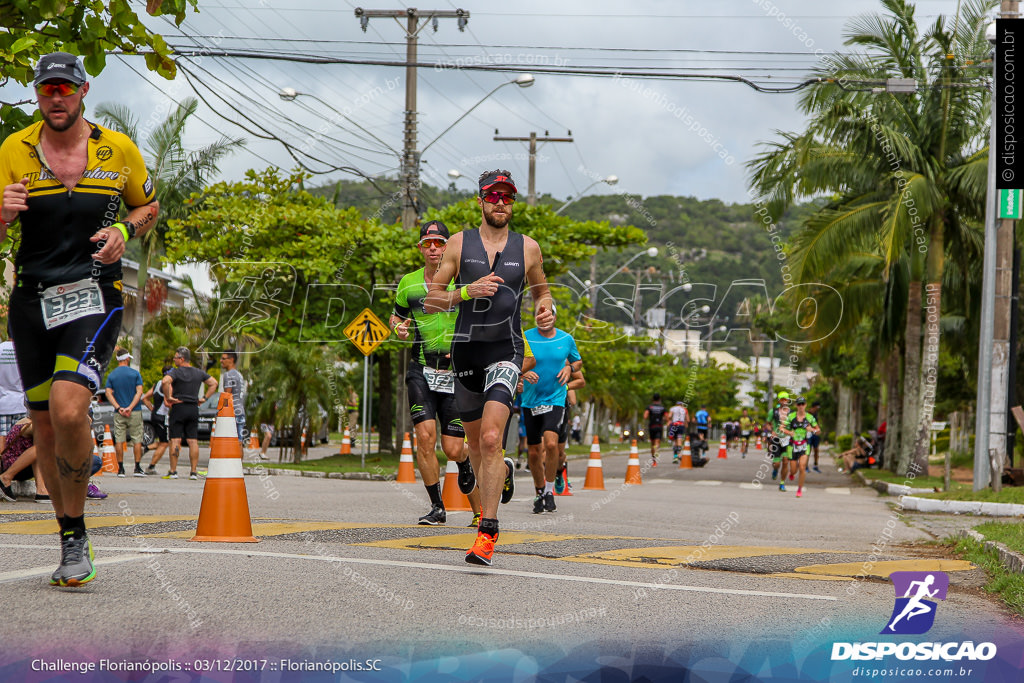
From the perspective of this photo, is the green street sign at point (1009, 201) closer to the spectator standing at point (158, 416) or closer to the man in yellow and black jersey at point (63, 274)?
the spectator standing at point (158, 416)

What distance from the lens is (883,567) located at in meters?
7.64

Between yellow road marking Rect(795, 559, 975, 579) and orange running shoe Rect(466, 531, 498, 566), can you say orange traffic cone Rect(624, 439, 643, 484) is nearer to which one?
yellow road marking Rect(795, 559, 975, 579)

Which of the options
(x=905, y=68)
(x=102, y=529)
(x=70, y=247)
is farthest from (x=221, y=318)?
(x=70, y=247)

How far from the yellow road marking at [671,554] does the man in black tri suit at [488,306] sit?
1.00m

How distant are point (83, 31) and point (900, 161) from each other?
21.5 metres

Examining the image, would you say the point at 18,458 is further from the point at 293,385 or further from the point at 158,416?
the point at 293,385

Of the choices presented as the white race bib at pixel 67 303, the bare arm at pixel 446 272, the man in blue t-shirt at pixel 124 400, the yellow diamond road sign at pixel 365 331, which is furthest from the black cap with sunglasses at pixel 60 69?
the yellow diamond road sign at pixel 365 331

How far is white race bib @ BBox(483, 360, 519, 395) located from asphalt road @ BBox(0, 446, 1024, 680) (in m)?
1.00

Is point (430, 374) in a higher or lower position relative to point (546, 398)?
higher

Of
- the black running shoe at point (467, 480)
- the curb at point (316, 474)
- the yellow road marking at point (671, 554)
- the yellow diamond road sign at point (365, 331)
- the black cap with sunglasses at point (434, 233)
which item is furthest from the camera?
the yellow diamond road sign at point (365, 331)

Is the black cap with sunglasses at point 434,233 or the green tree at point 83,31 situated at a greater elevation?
the green tree at point 83,31

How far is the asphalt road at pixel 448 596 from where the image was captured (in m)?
4.05

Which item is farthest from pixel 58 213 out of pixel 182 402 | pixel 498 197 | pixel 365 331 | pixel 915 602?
pixel 365 331

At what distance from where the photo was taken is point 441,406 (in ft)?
30.4
